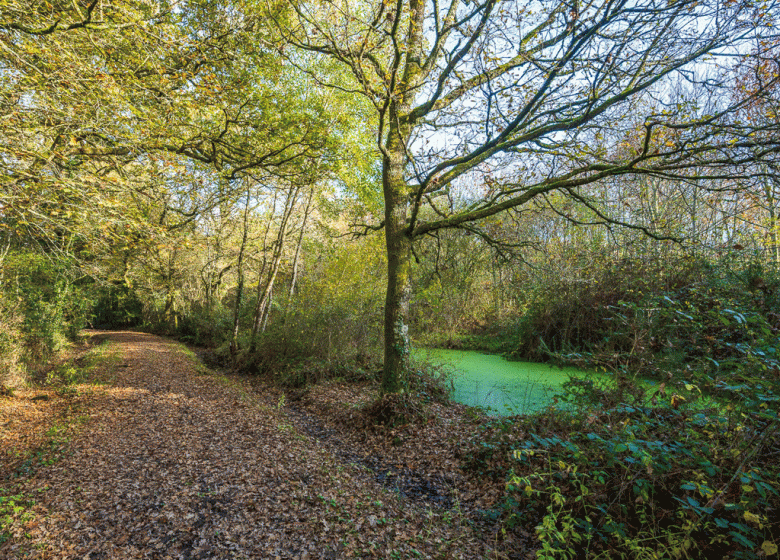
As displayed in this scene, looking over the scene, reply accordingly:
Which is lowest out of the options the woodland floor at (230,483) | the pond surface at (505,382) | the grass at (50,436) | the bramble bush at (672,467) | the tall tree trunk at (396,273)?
the woodland floor at (230,483)

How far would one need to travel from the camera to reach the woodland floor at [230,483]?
11.2 feet

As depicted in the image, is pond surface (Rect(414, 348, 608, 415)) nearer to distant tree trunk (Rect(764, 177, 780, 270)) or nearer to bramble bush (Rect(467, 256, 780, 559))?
bramble bush (Rect(467, 256, 780, 559))

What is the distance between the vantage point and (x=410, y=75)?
647 centimetres

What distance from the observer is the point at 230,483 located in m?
4.44

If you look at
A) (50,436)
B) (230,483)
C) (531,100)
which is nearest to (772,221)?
(531,100)

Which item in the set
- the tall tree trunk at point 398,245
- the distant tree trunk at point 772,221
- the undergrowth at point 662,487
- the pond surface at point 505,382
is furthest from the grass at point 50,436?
the distant tree trunk at point 772,221

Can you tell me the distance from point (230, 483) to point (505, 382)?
6886 mm

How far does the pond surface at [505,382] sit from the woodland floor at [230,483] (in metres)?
1.05

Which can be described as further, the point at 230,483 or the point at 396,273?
the point at 396,273

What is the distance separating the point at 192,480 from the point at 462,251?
46.6 feet

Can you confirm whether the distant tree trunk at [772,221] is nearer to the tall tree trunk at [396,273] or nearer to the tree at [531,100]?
the tree at [531,100]

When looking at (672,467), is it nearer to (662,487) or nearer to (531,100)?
(662,487)

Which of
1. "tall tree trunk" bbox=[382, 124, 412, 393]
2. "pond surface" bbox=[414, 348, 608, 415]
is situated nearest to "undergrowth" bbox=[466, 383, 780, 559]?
"pond surface" bbox=[414, 348, 608, 415]

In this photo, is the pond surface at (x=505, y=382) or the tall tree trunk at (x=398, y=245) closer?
the tall tree trunk at (x=398, y=245)
